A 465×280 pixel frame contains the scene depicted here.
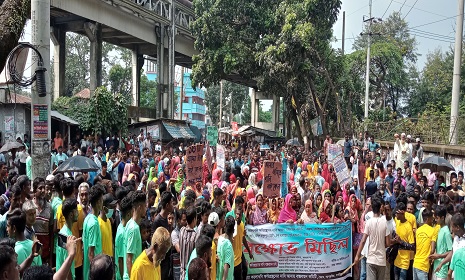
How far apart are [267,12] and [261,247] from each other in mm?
23324

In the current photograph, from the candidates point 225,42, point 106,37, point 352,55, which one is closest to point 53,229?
point 225,42

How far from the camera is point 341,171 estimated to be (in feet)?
34.7

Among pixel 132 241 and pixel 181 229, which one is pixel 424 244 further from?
pixel 132 241

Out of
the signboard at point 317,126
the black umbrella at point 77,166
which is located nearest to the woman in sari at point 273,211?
the black umbrella at point 77,166

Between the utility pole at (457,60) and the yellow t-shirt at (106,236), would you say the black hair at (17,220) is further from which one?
the utility pole at (457,60)

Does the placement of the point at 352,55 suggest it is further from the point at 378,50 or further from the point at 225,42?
the point at 225,42

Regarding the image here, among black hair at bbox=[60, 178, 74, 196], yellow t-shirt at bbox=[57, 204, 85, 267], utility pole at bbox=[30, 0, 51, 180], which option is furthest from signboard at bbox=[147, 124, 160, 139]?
yellow t-shirt at bbox=[57, 204, 85, 267]

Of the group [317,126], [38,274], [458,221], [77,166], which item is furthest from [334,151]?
[317,126]

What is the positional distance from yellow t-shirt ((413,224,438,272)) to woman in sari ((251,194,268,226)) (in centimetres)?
246

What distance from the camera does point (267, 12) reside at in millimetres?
29094

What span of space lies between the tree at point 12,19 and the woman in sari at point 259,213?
273 inches

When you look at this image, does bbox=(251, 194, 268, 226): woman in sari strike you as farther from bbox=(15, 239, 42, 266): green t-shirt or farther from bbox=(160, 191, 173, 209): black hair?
bbox=(15, 239, 42, 266): green t-shirt

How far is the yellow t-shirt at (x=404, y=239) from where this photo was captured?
274 inches

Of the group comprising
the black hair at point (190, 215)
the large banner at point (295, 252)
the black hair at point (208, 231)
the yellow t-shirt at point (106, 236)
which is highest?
the black hair at point (190, 215)
